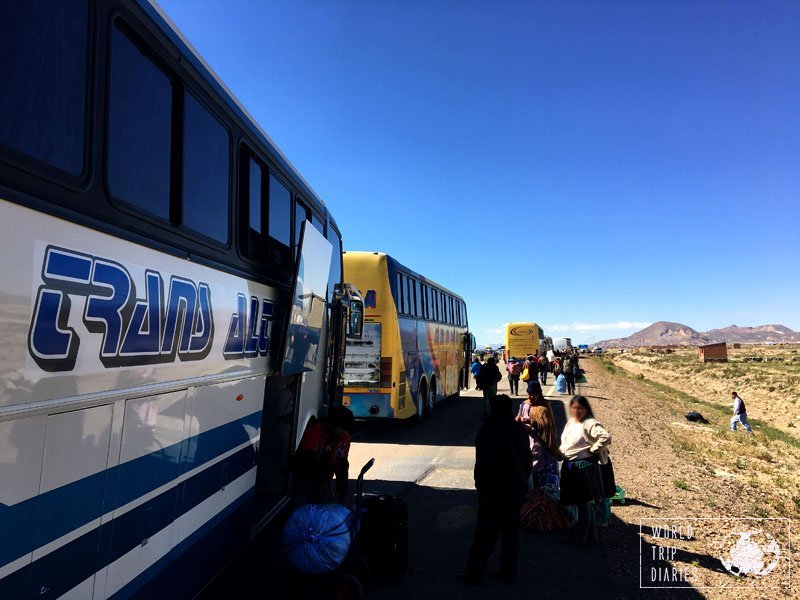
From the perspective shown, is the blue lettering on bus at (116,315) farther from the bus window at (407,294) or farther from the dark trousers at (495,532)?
the bus window at (407,294)

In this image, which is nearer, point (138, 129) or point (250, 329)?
point (138, 129)

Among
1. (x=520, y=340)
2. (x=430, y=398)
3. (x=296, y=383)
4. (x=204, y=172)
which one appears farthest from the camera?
(x=520, y=340)

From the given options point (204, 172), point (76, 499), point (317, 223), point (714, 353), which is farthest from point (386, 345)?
point (714, 353)

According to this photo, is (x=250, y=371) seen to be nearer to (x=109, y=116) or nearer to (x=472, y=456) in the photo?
(x=109, y=116)

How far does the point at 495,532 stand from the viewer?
4.68m

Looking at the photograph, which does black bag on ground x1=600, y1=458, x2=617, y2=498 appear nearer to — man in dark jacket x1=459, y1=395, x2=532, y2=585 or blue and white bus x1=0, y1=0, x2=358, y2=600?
man in dark jacket x1=459, y1=395, x2=532, y2=585

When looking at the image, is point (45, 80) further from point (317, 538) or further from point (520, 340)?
point (520, 340)

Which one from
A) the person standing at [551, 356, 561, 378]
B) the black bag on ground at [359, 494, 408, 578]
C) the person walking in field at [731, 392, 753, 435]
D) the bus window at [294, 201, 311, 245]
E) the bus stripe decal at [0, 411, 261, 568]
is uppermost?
the bus window at [294, 201, 311, 245]

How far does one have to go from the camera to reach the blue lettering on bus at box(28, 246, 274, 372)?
6.59 ft

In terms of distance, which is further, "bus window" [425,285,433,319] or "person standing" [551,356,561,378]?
"person standing" [551,356,561,378]

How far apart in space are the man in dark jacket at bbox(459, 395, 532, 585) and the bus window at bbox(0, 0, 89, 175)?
3.81 m

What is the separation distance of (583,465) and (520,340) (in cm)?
3161

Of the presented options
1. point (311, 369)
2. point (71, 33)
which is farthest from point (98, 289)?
point (311, 369)

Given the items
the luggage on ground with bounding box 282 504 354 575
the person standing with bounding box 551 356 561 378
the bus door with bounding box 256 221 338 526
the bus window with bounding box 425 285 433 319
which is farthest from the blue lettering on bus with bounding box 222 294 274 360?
the person standing with bounding box 551 356 561 378
